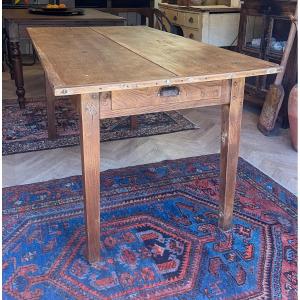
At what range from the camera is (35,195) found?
1969mm

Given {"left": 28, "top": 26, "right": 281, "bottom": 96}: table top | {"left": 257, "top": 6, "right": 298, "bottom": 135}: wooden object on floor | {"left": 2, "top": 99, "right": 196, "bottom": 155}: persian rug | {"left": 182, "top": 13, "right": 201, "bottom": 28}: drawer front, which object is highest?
{"left": 182, "top": 13, "right": 201, "bottom": 28}: drawer front

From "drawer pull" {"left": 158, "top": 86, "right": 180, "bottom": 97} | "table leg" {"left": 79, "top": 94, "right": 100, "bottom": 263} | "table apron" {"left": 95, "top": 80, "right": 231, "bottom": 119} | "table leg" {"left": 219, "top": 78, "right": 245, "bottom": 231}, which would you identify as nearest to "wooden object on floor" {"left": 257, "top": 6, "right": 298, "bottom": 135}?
"table leg" {"left": 219, "top": 78, "right": 245, "bottom": 231}

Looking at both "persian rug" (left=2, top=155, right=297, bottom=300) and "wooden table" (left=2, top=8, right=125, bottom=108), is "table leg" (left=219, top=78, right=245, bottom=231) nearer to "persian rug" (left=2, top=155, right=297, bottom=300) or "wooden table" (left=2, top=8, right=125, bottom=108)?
"persian rug" (left=2, top=155, right=297, bottom=300)

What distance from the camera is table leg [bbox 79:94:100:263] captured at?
1.23 m

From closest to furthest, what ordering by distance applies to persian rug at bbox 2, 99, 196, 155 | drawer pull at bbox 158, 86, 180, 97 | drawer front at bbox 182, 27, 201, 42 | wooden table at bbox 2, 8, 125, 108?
drawer pull at bbox 158, 86, 180, 97 < persian rug at bbox 2, 99, 196, 155 < wooden table at bbox 2, 8, 125, 108 < drawer front at bbox 182, 27, 201, 42

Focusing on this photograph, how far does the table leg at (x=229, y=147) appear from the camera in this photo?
144cm

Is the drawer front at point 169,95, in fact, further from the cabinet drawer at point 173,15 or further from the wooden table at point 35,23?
the cabinet drawer at point 173,15

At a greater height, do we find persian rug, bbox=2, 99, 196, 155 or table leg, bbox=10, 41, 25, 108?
table leg, bbox=10, 41, 25, 108

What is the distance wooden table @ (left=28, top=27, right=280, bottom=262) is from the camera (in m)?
1.22

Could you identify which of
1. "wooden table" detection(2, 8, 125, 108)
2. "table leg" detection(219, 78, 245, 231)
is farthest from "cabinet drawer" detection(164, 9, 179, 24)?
"table leg" detection(219, 78, 245, 231)

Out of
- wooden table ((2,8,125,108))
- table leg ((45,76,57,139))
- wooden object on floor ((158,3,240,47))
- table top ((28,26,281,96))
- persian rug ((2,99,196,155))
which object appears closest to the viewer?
table top ((28,26,281,96))

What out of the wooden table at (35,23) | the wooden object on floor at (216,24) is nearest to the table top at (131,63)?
the wooden table at (35,23)

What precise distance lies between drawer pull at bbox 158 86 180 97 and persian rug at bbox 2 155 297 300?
0.66 m

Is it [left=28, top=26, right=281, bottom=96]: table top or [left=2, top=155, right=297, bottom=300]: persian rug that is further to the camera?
[left=2, top=155, right=297, bottom=300]: persian rug
